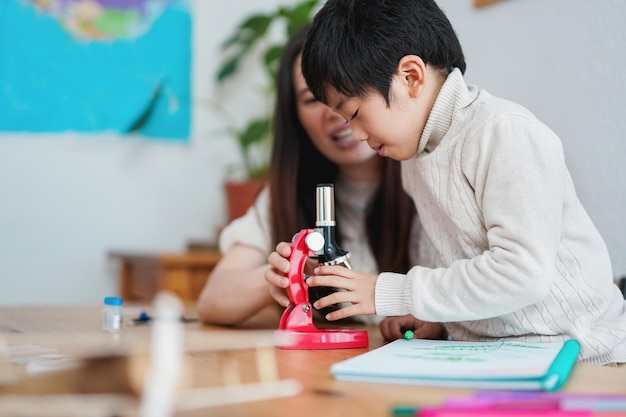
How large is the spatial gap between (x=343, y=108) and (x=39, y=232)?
73.9 inches

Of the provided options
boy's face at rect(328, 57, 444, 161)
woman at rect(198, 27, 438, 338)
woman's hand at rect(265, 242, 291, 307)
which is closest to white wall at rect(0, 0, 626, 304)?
woman at rect(198, 27, 438, 338)

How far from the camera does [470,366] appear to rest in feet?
2.39

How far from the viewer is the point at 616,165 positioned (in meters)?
1.23

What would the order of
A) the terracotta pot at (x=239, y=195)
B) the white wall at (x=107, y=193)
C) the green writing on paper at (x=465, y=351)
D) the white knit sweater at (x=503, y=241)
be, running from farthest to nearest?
the white wall at (x=107, y=193) → the terracotta pot at (x=239, y=195) → the white knit sweater at (x=503, y=241) → the green writing on paper at (x=465, y=351)

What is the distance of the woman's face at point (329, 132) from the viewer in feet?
5.04

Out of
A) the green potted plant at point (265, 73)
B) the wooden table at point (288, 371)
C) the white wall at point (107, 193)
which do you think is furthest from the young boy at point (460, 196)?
the white wall at point (107, 193)

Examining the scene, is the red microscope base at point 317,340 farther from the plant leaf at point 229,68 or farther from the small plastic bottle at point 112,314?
the plant leaf at point 229,68

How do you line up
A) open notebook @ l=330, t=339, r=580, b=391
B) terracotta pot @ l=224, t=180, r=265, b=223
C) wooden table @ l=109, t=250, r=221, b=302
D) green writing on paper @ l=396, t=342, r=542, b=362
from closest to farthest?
open notebook @ l=330, t=339, r=580, b=391 → green writing on paper @ l=396, t=342, r=542, b=362 → wooden table @ l=109, t=250, r=221, b=302 → terracotta pot @ l=224, t=180, r=265, b=223

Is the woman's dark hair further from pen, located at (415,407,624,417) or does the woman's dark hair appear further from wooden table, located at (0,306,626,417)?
pen, located at (415,407,624,417)

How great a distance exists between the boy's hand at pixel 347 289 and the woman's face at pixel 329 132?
0.55m

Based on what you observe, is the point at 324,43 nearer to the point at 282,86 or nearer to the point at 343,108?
the point at 343,108

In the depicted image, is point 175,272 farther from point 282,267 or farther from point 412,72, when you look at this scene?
point 412,72

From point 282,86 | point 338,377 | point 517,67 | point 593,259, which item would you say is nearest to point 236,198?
point 282,86

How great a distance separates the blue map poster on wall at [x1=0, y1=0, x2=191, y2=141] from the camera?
2596 mm
